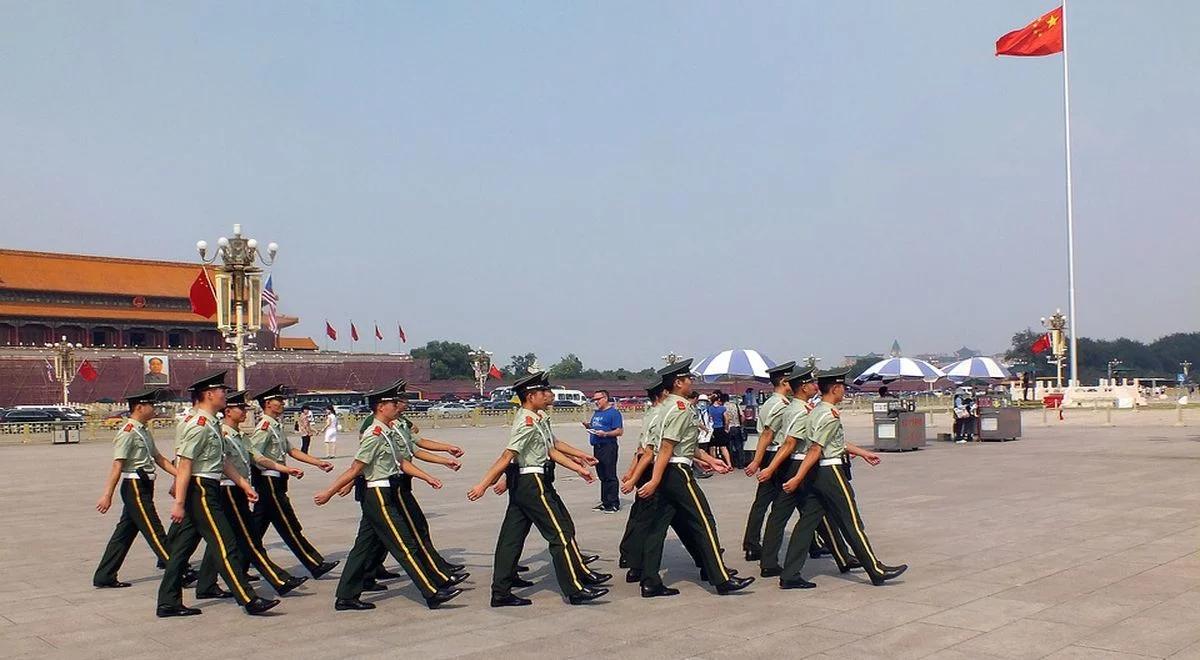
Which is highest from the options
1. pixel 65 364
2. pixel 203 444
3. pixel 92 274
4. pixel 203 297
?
pixel 92 274

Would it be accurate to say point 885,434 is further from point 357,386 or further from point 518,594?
point 357,386

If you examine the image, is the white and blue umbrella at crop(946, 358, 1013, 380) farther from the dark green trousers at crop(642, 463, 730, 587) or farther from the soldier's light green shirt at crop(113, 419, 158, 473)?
the soldier's light green shirt at crop(113, 419, 158, 473)

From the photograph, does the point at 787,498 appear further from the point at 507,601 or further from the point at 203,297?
the point at 203,297

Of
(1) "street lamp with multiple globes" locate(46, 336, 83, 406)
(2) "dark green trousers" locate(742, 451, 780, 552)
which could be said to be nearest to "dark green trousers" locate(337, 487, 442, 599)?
(2) "dark green trousers" locate(742, 451, 780, 552)

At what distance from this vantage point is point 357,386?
6638 cm

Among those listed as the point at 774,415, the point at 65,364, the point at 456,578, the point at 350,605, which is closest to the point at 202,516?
the point at 350,605

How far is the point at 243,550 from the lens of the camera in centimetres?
730

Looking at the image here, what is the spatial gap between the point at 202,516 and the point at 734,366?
41.6ft

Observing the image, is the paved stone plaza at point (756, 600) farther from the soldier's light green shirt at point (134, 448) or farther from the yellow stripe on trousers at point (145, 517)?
the soldier's light green shirt at point (134, 448)

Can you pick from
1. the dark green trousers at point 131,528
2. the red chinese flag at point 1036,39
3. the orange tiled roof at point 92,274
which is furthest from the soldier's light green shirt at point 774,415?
the orange tiled roof at point 92,274

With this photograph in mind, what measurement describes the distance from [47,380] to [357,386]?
1850 cm

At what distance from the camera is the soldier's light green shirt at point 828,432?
24.0 feet

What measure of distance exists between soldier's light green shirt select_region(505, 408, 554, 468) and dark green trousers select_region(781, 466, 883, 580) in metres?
1.95

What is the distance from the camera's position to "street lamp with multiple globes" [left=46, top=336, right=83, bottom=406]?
171 ft
